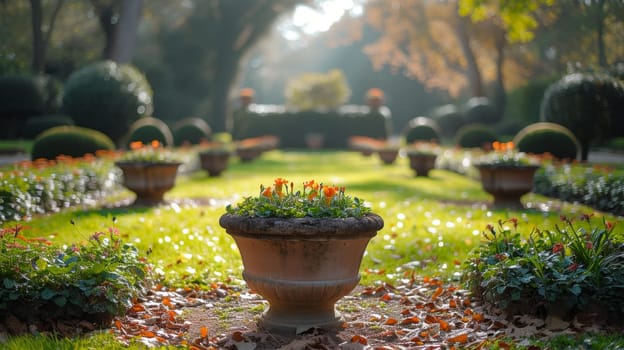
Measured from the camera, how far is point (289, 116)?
1272 inches

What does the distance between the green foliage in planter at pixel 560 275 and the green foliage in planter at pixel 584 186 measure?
4789 millimetres

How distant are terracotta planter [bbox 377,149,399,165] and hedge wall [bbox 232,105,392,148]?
1082 centimetres

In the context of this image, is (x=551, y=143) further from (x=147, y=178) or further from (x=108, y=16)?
(x=108, y=16)

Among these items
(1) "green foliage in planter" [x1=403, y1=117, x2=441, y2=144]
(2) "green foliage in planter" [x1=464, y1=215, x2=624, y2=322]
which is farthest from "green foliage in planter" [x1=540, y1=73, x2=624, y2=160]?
(2) "green foliage in planter" [x1=464, y1=215, x2=624, y2=322]

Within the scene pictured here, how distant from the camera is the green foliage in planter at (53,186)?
318 inches

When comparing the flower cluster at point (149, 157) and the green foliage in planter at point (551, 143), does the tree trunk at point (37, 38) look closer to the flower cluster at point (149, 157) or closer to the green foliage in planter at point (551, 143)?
→ the flower cluster at point (149, 157)

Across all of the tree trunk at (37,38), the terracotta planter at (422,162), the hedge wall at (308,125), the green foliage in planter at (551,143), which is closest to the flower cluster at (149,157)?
the terracotta planter at (422,162)

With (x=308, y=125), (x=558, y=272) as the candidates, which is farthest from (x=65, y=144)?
(x=308, y=125)

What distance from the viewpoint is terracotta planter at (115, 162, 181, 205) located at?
31.9 ft

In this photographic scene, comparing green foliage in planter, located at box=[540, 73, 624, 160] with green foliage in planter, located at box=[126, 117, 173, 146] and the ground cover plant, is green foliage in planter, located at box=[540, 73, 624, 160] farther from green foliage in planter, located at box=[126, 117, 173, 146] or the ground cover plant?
green foliage in planter, located at box=[126, 117, 173, 146]

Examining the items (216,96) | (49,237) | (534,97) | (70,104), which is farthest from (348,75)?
(49,237)

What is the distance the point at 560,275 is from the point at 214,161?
12.4 metres

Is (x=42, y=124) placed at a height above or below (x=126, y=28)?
below

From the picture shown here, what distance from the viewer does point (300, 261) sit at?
4098 mm
